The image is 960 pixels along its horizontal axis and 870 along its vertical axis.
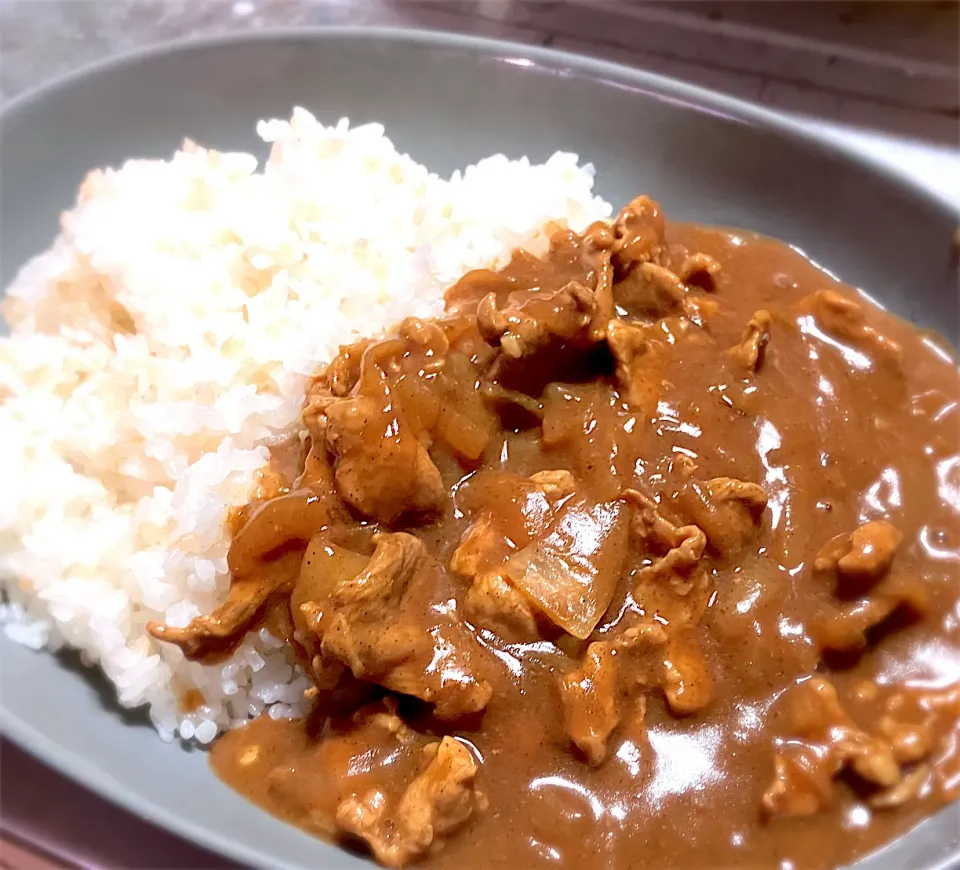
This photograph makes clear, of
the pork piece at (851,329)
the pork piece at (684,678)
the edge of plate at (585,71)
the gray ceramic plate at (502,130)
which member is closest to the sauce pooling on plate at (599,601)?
the pork piece at (684,678)

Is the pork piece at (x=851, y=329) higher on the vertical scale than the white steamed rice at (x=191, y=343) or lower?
higher

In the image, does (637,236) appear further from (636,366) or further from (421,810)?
(421,810)

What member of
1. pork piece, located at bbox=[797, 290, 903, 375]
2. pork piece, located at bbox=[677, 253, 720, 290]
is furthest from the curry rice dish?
pork piece, located at bbox=[677, 253, 720, 290]

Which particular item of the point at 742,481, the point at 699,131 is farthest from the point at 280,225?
the point at 742,481

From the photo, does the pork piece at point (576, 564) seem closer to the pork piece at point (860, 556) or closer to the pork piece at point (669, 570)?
the pork piece at point (669, 570)

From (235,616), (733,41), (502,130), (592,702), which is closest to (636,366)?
(592,702)

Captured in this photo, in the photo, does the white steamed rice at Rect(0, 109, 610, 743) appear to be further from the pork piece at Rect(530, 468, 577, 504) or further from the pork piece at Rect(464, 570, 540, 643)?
the pork piece at Rect(530, 468, 577, 504)
